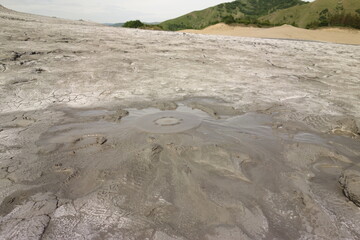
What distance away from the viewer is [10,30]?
701 centimetres

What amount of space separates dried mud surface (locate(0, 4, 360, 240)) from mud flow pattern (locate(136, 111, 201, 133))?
0.01 meters

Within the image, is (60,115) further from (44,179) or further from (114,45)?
(114,45)

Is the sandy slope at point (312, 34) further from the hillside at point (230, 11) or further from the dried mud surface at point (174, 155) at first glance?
the hillside at point (230, 11)

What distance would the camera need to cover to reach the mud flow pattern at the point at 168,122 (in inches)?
95.4

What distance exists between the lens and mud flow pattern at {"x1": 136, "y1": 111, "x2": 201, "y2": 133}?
2424 mm

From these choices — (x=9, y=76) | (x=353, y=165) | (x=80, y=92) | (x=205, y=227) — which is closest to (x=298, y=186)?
(x=353, y=165)

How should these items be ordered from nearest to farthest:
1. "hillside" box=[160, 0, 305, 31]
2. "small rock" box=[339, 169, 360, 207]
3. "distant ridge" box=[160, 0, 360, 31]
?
"small rock" box=[339, 169, 360, 207] → "distant ridge" box=[160, 0, 360, 31] → "hillside" box=[160, 0, 305, 31]

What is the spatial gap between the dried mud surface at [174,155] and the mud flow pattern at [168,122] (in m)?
0.01

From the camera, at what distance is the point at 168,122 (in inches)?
101

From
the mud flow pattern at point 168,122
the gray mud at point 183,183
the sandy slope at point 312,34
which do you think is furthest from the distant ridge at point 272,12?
the gray mud at point 183,183

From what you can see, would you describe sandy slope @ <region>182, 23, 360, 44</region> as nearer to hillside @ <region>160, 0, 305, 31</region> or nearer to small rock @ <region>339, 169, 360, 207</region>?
small rock @ <region>339, 169, 360, 207</region>

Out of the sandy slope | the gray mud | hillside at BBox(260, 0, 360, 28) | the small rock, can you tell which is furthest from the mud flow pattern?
hillside at BBox(260, 0, 360, 28)

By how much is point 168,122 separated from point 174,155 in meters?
0.66

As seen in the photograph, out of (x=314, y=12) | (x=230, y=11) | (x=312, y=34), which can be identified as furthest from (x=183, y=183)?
(x=230, y=11)
